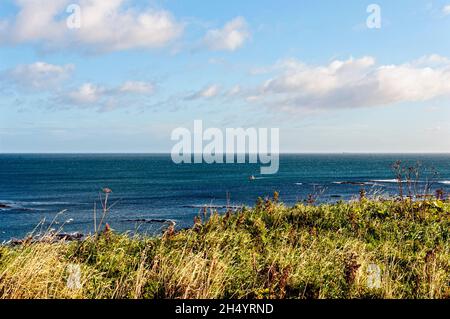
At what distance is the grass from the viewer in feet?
21.3

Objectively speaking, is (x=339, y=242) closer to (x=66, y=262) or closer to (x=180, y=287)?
(x=180, y=287)

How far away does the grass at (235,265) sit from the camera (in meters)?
6.50

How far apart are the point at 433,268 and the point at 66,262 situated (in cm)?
612

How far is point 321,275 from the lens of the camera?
23.5ft

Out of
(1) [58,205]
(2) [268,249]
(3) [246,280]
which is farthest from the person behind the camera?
(1) [58,205]

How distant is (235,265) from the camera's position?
7863 mm

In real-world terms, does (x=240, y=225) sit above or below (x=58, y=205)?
above

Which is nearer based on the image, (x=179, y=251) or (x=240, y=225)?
(x=179, y=251)
